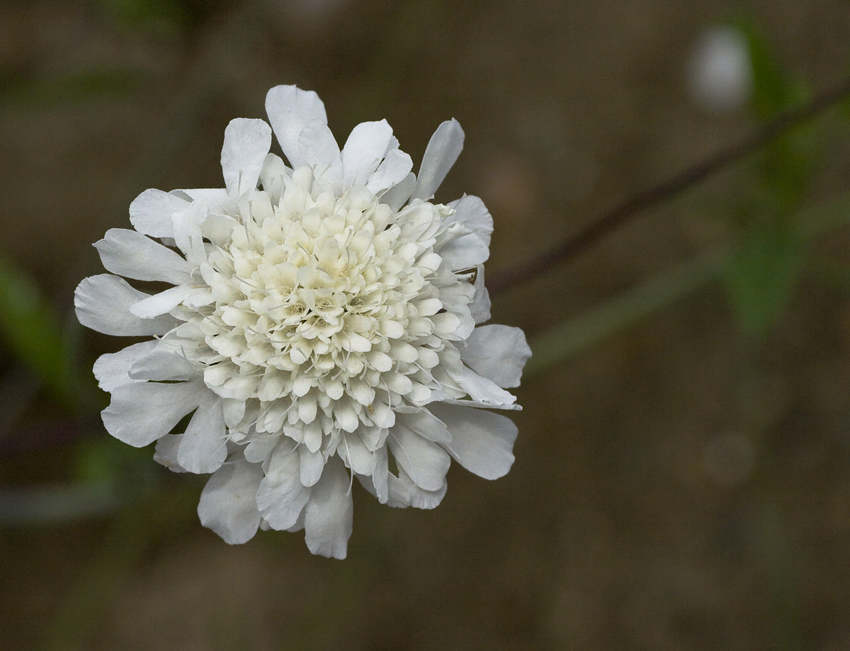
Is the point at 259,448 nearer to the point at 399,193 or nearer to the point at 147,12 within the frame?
the point at 399,193

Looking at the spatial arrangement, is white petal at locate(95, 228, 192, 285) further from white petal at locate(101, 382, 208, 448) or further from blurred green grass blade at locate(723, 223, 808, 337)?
blurred green grass blade at locate(723, 223, 808, 337)

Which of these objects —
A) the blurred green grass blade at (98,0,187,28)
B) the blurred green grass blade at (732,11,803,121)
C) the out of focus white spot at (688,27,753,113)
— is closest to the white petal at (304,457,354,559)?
the blurred green grass blade at (732,11,803,121)

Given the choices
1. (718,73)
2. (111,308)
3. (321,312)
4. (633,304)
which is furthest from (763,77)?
(111,308)

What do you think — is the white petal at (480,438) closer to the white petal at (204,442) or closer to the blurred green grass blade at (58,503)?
the white petal at (204,442)

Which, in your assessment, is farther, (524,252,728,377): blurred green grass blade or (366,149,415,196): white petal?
(524,252,728,377): blurred green grass blade

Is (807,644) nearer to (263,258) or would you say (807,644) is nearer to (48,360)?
(263,258)
